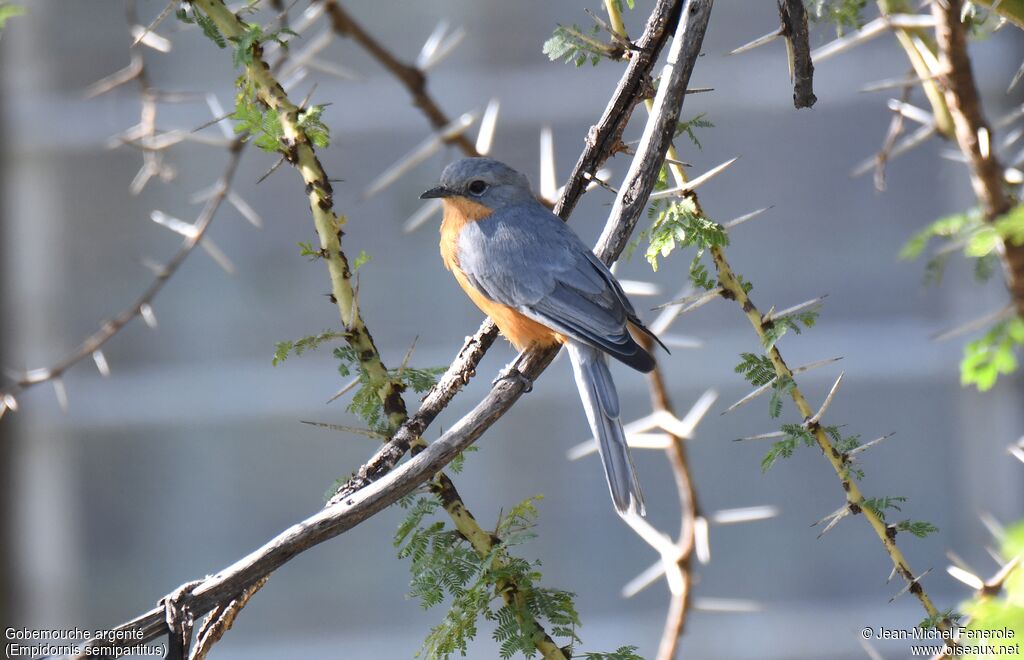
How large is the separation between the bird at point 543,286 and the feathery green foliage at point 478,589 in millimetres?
529

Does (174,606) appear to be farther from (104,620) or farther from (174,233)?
(104,620)

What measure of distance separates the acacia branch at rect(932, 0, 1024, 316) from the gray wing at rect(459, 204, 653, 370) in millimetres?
974

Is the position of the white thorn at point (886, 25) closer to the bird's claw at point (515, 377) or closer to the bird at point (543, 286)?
the bird at point (543, 286)

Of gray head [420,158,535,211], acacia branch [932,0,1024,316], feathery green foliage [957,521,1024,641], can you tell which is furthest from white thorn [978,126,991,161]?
gray head [420,158,535,211]

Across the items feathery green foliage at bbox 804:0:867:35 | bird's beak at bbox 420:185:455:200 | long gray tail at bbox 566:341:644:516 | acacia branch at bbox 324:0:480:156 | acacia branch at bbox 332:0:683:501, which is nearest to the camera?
acacia branch at bbox 332:0:683:501

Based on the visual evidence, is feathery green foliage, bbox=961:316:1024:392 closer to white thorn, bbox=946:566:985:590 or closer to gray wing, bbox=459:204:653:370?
white thorn, bbox=946:566:985:590

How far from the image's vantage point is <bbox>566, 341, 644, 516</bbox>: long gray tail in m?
2.57

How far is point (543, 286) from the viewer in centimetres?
320

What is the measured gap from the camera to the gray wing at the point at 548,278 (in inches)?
117

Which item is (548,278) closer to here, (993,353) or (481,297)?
(481,297)

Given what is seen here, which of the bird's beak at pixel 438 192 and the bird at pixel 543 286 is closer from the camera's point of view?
the bird at pixel 543 286

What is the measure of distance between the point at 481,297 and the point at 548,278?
0.25m

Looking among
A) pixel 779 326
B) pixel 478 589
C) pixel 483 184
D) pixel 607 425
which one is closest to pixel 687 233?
pixel 779 326

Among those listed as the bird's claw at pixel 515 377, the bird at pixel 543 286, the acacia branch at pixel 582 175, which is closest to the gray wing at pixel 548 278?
the bird at pixel 543 286
